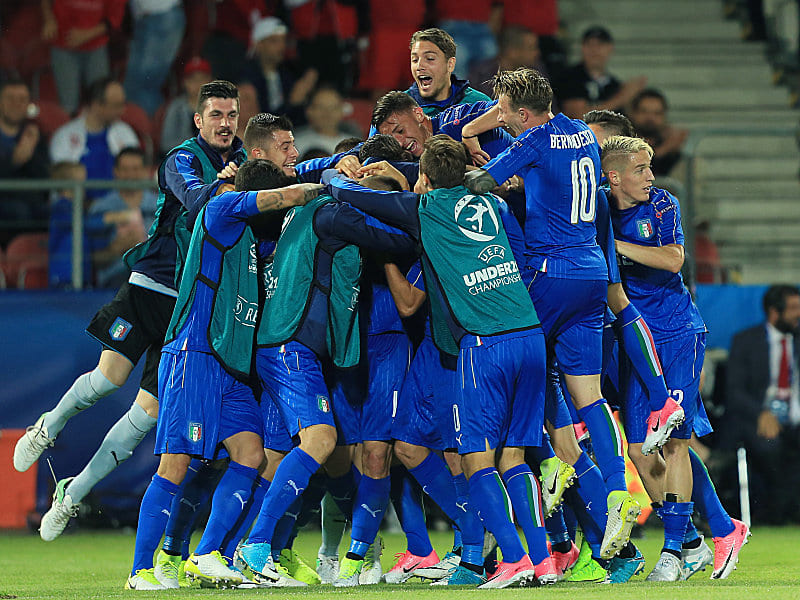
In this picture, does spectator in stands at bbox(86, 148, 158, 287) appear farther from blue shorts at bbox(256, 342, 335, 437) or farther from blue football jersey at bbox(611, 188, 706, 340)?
blue football jersey at bbox(611, 188, 706, 340)

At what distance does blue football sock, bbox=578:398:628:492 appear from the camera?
7.09 m

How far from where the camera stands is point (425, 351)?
7.64 meters

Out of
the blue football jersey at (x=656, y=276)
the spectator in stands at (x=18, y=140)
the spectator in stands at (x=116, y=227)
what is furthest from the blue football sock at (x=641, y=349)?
the spectator in stands at (x=18, y=140)

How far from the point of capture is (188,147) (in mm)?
8039

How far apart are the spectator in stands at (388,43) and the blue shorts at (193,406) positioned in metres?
7.47

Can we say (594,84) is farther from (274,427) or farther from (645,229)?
(274,427)

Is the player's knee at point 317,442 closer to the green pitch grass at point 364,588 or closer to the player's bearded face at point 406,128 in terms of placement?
the green pitch grass at point 364,588

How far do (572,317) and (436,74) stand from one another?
203cm

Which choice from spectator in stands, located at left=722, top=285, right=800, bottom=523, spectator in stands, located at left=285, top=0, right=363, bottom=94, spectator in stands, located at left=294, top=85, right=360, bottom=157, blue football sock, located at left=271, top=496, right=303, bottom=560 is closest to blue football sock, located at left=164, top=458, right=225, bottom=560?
blue football sock, located at left=271, top=496, right=303, bottom=560

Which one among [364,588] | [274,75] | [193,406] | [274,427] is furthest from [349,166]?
[274,75]

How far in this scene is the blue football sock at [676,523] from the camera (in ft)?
24.9

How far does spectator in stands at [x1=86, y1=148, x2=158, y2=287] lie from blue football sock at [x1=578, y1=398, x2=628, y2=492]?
17.3 feet

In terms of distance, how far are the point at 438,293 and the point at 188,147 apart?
6.92 ft

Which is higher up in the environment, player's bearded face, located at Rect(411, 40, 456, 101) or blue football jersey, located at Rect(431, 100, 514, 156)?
player's bearded face, located at Rect(411, 40, 456, 101)
